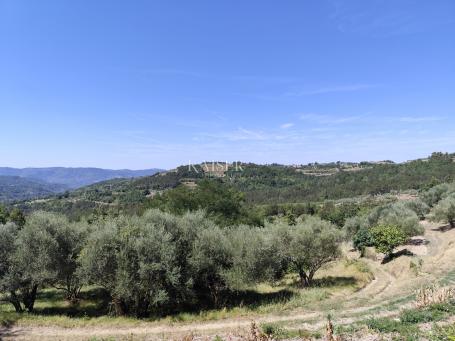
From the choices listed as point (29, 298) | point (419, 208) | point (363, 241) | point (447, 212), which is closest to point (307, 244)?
point (29, 298)

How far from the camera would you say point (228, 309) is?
2528cm

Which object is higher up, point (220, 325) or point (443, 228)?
point (443, 228)

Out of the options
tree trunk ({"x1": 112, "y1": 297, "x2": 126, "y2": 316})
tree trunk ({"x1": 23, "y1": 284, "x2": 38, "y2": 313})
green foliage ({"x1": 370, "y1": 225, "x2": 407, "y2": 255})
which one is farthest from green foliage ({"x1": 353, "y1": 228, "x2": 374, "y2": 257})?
tree trunk ({"x1": 23, "y1": 284, "x2": 38, "y2": 313})

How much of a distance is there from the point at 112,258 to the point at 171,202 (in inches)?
1322

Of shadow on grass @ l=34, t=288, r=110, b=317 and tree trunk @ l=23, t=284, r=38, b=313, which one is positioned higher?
tree trunk @ l=23, t=284, r=38, b=313

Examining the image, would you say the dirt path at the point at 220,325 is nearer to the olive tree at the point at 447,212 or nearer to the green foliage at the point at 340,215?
the olive tree at the point at 447,212


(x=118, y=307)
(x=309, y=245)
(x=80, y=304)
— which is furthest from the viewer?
(x=309, y=245)

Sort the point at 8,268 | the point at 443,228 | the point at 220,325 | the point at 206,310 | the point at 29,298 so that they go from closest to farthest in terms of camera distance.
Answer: the point at 220,325
the point at 206,310
the point at 8,268
the point at 29,298
the point at 443,228

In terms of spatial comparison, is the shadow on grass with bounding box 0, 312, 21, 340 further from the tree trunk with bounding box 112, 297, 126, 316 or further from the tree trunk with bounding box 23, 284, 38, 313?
the tree trunk with bounding box 112, 297, 126, 316

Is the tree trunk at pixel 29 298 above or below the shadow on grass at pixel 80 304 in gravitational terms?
above

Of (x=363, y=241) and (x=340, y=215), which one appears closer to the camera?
(x=363, y=241)

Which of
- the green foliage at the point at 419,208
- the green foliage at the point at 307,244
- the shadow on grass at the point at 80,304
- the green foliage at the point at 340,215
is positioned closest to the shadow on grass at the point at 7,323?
the shadow on grass at the point at 80,304

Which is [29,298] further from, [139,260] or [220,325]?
A: [220,325]

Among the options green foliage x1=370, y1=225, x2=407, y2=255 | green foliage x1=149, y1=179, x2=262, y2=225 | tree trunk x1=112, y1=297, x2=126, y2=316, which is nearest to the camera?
tree trunk x1=112, y1=297, x2=126, y2=316
